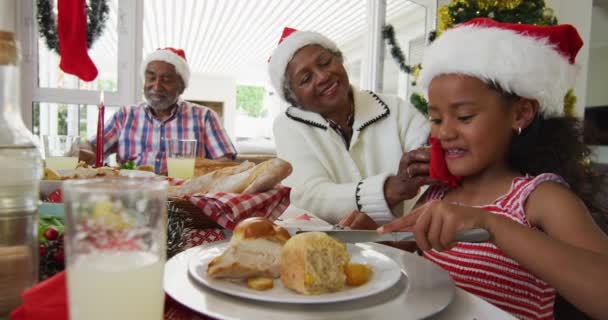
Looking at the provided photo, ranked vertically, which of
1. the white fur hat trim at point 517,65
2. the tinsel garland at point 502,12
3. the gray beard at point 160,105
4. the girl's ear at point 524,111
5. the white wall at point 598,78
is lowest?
the girl's ear at point 524,111

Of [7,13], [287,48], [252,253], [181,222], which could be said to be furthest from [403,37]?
[252,253]

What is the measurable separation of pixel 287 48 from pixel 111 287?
150cm

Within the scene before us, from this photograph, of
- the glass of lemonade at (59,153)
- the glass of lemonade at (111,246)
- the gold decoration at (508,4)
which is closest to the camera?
the glass of lemonade at (111,246)

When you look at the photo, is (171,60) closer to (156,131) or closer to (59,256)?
(156,131)

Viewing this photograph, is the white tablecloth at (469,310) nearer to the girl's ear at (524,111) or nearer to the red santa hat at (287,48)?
the girl's ear at (524,111)

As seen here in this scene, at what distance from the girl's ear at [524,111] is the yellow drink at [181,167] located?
3.39 feet

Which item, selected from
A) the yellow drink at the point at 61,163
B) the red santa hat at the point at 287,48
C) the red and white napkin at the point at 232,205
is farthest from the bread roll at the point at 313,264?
the red santa hat at the point at 287,48

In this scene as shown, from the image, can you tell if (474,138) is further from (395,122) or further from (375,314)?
(395,122)

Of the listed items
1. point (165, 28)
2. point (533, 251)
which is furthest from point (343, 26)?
point (533, 251)

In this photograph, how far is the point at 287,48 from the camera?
1722 mm

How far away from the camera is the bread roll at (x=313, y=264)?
0.48 meters

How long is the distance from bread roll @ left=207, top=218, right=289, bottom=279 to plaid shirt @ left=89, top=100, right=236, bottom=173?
2323 millimetres

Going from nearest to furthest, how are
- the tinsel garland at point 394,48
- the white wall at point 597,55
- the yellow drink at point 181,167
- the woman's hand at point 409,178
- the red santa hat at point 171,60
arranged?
the woman's hand at point 409,178
the yellow drink at point 181,167
the red santa hat at point 171,60
the white wall at point 597,55
the tinsel garland at point 394,48

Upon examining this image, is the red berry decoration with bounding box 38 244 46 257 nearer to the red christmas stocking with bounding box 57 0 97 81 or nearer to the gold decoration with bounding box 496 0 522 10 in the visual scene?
the red christmas stocking with bounding box 57 0 97 81
